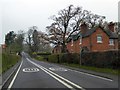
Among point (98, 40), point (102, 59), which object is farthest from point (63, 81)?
point (98, 40)

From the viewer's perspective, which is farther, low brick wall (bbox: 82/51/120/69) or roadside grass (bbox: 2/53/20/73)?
roadside grass (bbox: 2/53/20/73)

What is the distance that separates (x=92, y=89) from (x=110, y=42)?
56.9 meters

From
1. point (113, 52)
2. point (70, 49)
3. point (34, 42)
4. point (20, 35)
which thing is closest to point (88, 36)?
point (70, 49)

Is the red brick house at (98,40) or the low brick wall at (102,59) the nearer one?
the low brick wall at (102,59)

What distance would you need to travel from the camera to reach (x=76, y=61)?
4762 centimetres

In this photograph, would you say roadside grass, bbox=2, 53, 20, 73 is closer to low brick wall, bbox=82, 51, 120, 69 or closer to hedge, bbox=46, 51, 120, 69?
hedge, bbox=46, 51, 120, 69

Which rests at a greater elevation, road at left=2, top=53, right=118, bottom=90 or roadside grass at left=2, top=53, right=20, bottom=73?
roadside grass at left=2, top=53, right=20, bottom=73

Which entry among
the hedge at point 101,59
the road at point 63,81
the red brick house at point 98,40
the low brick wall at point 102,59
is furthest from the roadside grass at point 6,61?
the red brick house at point 98,40

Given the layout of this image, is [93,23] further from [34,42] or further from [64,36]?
[34,42]

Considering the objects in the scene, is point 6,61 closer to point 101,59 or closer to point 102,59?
point 101,59

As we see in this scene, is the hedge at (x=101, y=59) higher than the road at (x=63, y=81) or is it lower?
higher

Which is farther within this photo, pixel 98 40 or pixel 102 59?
pixel 98 40

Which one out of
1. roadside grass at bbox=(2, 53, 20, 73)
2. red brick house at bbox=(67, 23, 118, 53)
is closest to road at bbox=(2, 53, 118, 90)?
roadside grass at bbox=(2, 53, 20, 73)

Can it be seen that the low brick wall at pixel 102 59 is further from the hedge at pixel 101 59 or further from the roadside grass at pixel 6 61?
the roadside grass at pixel 6 61
